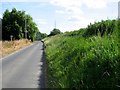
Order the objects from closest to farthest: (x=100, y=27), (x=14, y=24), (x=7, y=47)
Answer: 1. (x=100, y=27)
2. (x=7, y=47)
3. (x=14, y=24)

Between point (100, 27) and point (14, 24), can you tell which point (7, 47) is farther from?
point (14, 24)

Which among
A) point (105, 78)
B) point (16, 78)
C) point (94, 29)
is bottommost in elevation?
point (16, 78)

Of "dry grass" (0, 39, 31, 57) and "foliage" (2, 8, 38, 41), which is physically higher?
"foliage" (2, 8, 38, 41)

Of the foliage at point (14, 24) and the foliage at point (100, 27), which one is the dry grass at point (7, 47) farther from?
the foliage at point (14, 24)

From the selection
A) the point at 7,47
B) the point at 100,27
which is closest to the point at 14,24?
the point at 7,47

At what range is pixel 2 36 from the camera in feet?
309

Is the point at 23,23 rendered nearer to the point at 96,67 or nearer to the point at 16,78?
the point at 16,78

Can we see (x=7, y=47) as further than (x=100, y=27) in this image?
Yes

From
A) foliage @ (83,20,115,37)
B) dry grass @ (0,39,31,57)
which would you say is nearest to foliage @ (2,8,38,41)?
dry grass @ (0,39,31,57)

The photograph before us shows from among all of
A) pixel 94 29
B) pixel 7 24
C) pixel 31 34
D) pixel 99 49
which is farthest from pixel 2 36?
pixel 99 49

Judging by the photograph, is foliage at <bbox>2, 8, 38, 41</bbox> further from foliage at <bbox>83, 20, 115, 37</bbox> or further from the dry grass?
foliage at <bbox>83, 20, 115, 37</bbox>

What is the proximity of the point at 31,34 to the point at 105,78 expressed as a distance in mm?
105923

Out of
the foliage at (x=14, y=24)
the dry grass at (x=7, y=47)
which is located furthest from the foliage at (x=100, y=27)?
the foliage at (x=14, y=24)

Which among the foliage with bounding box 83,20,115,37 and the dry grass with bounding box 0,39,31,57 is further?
the dry grass with bounding box 0,39,31,57
